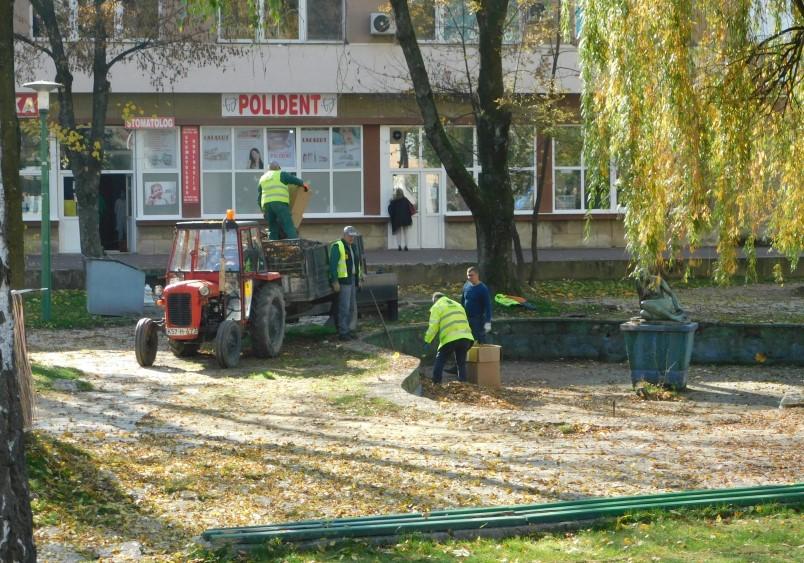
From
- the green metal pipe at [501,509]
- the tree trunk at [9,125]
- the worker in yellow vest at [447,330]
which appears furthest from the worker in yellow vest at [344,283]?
the green metal pipe at [501,509]

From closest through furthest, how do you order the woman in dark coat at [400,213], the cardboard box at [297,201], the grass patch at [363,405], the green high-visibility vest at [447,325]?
the grass patch at [363,405] < the green high-visibility vest at [447,325] < the cardboard box at [297,201] < the woman in dark coat at [400,213]

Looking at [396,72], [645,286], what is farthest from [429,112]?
[396,72]

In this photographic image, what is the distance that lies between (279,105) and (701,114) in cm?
2402

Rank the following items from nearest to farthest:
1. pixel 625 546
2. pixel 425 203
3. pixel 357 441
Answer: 1. pixel 625 546
2. pixel 357 441
3. pixel 425 203

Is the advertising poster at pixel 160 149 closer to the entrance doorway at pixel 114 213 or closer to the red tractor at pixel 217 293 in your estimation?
the entrance doorway at pixel 114 213

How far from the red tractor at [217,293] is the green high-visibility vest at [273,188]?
2.04 metres

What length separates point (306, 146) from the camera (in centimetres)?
3819

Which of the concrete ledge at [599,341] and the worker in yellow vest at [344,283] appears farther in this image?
Answer: the concrete ledge at [599,341]

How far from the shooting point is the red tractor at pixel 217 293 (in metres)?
17.8

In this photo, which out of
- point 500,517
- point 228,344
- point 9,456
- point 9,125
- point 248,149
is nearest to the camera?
point 9,456

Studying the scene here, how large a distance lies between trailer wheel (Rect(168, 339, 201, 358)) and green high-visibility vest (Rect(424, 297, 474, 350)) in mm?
3464

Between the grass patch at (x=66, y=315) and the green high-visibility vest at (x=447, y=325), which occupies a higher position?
the green high-visibility vest at (x=447, y=325)

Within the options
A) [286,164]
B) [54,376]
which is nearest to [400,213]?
[286,164]

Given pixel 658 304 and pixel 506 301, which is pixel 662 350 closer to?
pixel 658 304
